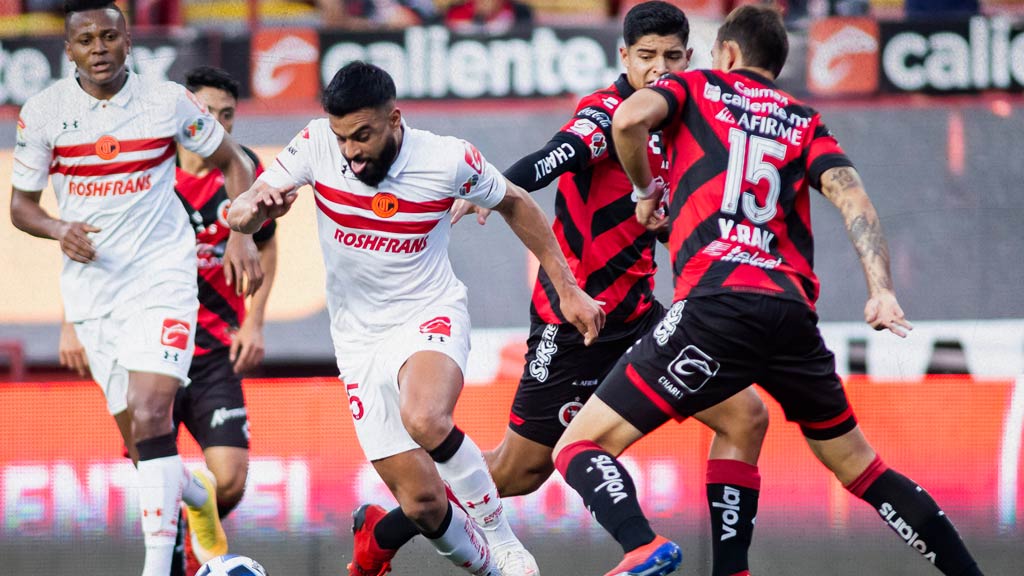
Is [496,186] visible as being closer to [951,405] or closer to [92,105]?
[92,105]

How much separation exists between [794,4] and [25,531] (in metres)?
6.52

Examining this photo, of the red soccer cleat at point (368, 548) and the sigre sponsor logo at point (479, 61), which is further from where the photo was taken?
the sigre sponsor logo at point (479, 61)

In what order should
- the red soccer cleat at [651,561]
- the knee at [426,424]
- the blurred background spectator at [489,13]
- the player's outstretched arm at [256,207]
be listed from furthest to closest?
the blurred background spectator at [489,13]
the knee at [426,424]
the player's outstretched arm at [256,207]
the red soccer cleat at [651,561]

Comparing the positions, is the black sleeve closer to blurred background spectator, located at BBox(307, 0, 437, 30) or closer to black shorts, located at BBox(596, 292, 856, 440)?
black shorts, located at BBox(596, 292, 856, 440)

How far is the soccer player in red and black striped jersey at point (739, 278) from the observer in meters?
4.29

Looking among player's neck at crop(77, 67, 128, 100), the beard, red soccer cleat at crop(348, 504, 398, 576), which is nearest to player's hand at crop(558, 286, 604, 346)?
the beard

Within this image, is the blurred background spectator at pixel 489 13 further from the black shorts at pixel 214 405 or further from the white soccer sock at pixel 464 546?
the white soccer sock at pixel 464 546

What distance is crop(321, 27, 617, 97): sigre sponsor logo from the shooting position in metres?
8.81

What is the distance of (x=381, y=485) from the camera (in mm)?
6648

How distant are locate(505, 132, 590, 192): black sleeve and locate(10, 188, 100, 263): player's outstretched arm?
171 cm

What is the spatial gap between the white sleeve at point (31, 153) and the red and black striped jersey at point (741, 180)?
2.65 m

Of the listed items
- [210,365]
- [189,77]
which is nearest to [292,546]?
[210,365]

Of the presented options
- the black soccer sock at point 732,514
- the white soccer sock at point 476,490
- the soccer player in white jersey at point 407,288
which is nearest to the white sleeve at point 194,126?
the soccer player in white jersey at point 407,288

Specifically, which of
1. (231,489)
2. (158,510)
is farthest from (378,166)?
(231,489)
